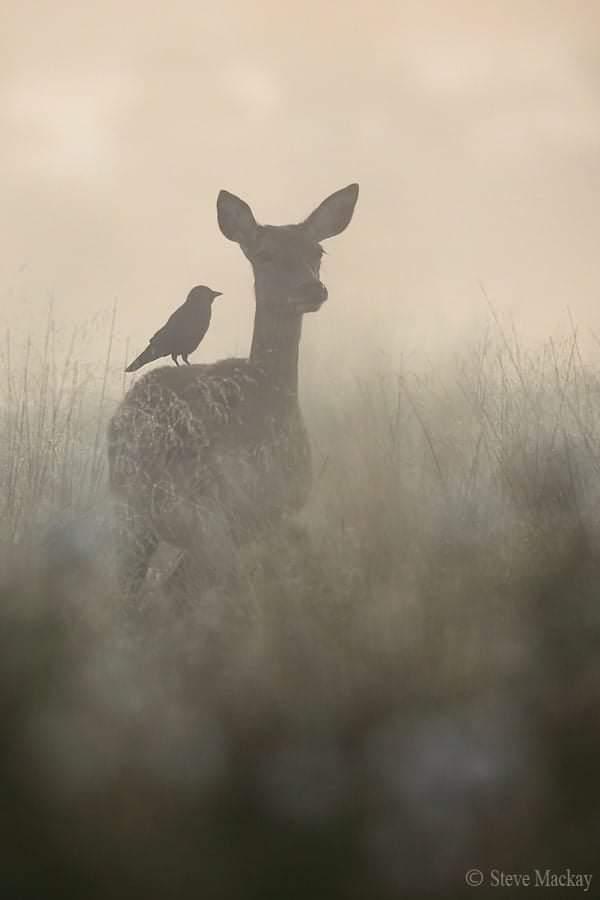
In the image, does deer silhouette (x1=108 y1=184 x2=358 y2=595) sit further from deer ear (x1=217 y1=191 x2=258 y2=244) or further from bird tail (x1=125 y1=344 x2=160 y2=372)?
bird tail (x1=125 y1=344 x2=160 y2=372)

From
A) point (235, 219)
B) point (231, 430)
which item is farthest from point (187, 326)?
point (231, 430)

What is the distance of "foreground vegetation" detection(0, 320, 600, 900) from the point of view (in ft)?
10.1

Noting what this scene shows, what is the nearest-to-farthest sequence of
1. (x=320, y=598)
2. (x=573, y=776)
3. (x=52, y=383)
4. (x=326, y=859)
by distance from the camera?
(x=326, y=859) < (x=573, y=776) < (x=320, y=598) < (x=52, y=383)

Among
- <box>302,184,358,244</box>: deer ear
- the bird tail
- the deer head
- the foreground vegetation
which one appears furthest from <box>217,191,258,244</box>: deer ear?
the foreground vegetation

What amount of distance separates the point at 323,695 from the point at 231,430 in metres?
1.84

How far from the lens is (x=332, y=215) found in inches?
220

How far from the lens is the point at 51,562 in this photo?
4469 millimetres

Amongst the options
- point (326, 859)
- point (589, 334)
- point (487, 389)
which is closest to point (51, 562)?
point (326, 859)

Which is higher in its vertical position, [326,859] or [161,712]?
[161,712]

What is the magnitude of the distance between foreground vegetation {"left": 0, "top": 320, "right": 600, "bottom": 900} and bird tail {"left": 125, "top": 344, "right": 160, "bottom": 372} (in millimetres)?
781

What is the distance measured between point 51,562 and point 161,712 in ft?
3.70

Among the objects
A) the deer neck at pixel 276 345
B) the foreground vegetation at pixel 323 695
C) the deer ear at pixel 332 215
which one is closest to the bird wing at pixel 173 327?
the deer neck at pixel 276 345

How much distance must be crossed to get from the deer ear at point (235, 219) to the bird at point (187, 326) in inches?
11.5

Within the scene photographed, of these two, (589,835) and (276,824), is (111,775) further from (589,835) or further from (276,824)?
(589,835)
